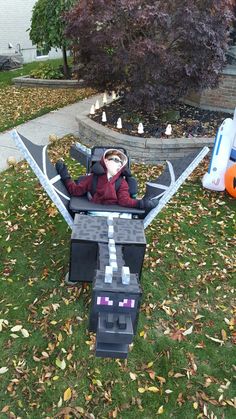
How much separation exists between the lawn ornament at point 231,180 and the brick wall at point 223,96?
13.4ft

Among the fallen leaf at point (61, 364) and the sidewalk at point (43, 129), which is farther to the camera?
the sidewalk at point (43, 129)

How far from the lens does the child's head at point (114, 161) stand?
4.23 meters

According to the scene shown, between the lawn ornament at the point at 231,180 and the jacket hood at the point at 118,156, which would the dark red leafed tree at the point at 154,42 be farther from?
the jacket hood at the point at 118,156

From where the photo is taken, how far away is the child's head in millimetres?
4234

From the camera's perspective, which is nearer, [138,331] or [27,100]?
[138,331]

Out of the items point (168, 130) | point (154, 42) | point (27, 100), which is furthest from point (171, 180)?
point (27, 100)

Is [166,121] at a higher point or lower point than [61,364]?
higher

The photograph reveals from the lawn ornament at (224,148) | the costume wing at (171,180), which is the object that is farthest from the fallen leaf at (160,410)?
the lawn ornament at (224,148)

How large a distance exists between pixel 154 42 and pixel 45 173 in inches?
168

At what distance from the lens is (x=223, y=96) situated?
9703 millimetres

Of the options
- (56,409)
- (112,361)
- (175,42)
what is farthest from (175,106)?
(56,409)

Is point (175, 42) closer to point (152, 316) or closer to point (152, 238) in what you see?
point (152, 238)

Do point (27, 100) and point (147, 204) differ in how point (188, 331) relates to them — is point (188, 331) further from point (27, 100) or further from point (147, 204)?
point (27, 100)

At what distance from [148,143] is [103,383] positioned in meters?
4.85
